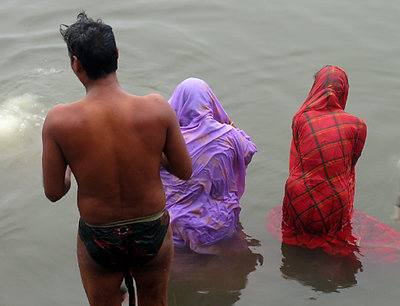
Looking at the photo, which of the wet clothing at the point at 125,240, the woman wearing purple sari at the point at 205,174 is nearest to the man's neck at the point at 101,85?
the wet clothing at the point at 125,240

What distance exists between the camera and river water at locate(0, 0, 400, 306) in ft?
12.4

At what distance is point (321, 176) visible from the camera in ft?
12.1

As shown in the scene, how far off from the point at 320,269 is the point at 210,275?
31.0 inches

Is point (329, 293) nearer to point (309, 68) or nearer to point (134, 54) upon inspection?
point (309, 68)

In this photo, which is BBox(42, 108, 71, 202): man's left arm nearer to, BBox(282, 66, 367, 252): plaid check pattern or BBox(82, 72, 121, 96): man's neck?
BBox(82, 72, 121, 96): man's neck

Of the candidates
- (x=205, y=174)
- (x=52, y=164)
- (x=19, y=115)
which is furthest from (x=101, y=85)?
(x=19, y=115)

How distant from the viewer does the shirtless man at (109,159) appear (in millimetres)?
2260

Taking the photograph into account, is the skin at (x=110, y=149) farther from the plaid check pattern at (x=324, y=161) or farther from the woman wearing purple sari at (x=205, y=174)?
the plaid check pattern at (x=324, y=161)

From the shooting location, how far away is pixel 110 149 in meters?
2.28

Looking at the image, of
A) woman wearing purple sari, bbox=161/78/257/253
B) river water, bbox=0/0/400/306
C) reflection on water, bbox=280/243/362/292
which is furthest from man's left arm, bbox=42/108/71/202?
reflection on water, bbox=280/243/362/292

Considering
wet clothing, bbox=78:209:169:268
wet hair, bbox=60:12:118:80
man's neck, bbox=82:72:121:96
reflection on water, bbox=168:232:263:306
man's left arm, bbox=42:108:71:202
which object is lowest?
reflection on water, bbox=168:232:263:306

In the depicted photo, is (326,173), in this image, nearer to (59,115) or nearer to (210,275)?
(210,275)

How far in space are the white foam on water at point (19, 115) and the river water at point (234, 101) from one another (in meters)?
0.01

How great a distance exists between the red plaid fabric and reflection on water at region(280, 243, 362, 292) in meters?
0.08
